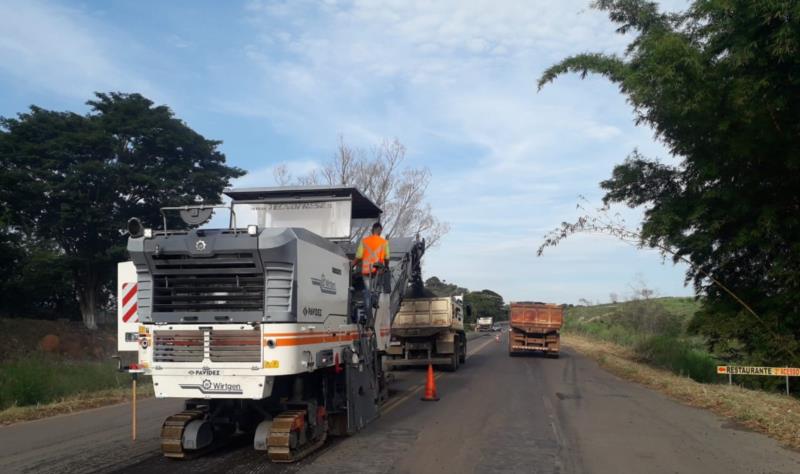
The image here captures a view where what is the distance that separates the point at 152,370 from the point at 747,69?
515 inches

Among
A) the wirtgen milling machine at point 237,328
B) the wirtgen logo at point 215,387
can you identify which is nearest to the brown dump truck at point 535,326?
the wirtgen milling machine at point 237,328

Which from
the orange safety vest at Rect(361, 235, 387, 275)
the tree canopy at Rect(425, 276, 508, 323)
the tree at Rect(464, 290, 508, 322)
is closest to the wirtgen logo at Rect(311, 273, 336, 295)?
the orange safety vest at Rect(361, 235, 387, 275)

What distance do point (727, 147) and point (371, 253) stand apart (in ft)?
35.0

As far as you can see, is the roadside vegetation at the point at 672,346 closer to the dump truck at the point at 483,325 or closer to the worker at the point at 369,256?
the worker at the point at 369,256

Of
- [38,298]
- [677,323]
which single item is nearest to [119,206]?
[38,298]

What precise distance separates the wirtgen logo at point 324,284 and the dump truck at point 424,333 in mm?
11525

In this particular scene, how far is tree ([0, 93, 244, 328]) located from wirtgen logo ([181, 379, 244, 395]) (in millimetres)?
24189

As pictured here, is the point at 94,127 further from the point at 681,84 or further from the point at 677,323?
the point at 677,323

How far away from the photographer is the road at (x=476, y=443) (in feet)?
25.7

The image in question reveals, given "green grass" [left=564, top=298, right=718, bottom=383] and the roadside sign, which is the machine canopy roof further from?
"green grass" [left=564, top=298, right=718, bottom=383]

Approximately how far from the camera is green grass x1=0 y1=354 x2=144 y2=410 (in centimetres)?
1337

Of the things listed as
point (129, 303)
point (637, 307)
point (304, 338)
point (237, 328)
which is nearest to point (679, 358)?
point (304, 338)

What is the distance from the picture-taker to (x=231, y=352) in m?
7.93

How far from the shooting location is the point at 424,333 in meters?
20.7
